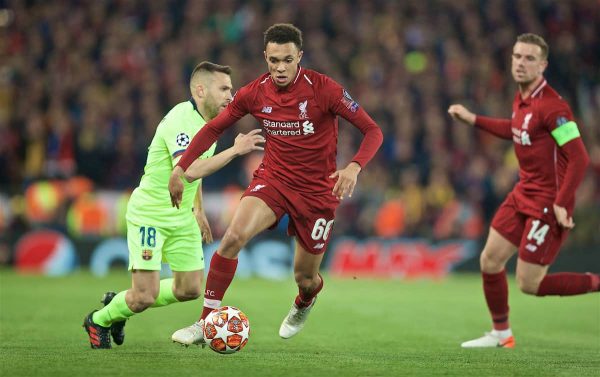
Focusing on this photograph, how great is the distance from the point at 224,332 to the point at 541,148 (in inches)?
133

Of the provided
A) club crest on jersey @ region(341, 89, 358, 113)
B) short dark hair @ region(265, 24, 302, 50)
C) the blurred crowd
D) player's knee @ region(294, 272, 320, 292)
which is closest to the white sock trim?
player's knee @ region(294, 272, 320, 292)

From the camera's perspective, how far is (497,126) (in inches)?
367

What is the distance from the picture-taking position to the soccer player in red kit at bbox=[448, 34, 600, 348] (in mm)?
8648

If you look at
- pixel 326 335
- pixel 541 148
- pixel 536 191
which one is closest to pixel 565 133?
pixel 541 148

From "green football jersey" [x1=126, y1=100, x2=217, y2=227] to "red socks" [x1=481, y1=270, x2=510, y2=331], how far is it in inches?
115

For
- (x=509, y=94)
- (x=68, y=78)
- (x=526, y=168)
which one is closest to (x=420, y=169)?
(x=509, y=94)

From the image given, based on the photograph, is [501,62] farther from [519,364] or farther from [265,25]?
[519,364]

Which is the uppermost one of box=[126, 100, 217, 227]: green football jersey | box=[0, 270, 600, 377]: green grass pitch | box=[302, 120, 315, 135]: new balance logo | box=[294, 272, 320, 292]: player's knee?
box=[302, 120, 315, 135]: new balance logo

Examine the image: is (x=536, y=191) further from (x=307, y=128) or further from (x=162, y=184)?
(x=162, y=184)

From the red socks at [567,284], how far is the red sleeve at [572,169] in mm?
837

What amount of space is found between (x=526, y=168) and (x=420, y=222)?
9529mm

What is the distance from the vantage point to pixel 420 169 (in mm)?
18969

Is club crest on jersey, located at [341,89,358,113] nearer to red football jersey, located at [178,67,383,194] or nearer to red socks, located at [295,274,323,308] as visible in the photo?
red football jersey, located at [178,67,383,194]

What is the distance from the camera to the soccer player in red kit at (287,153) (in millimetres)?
7781
